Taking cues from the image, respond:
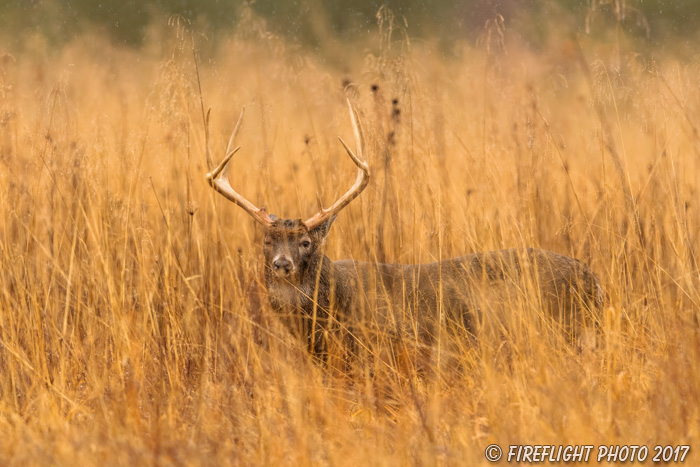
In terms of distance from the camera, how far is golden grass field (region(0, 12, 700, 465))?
11.1 ft

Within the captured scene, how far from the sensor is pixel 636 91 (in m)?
5.45

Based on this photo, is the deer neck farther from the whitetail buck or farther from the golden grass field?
the golden grass field

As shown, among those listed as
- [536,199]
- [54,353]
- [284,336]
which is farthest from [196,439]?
[536,199]

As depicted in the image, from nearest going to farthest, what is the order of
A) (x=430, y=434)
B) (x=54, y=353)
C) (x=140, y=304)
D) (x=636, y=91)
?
(x=430, y=434) < (x=54, y=353) < (x=140, y=304) < (x=636, y=91)

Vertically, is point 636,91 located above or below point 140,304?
above

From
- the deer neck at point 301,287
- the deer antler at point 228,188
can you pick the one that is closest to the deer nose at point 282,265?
the deer neck at point 301,287

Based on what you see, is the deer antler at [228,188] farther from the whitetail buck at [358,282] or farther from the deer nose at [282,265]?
the deer nose at [282,265]

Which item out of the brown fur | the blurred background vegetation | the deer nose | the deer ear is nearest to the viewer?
the deer nose

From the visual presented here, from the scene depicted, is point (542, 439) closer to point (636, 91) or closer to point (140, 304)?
point (140, 304)

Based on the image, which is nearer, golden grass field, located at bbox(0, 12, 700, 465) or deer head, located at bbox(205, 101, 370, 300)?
golden grass field, located at bbox(0, 12, 700, 465)

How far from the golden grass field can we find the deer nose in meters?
0.21

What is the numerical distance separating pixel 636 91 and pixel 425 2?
56.0 ft

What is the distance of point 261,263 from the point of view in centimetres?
576

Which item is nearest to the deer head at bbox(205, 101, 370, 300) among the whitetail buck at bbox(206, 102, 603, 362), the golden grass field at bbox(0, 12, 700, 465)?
the whitetail buck at bbox(206, 102, 603, 362)
